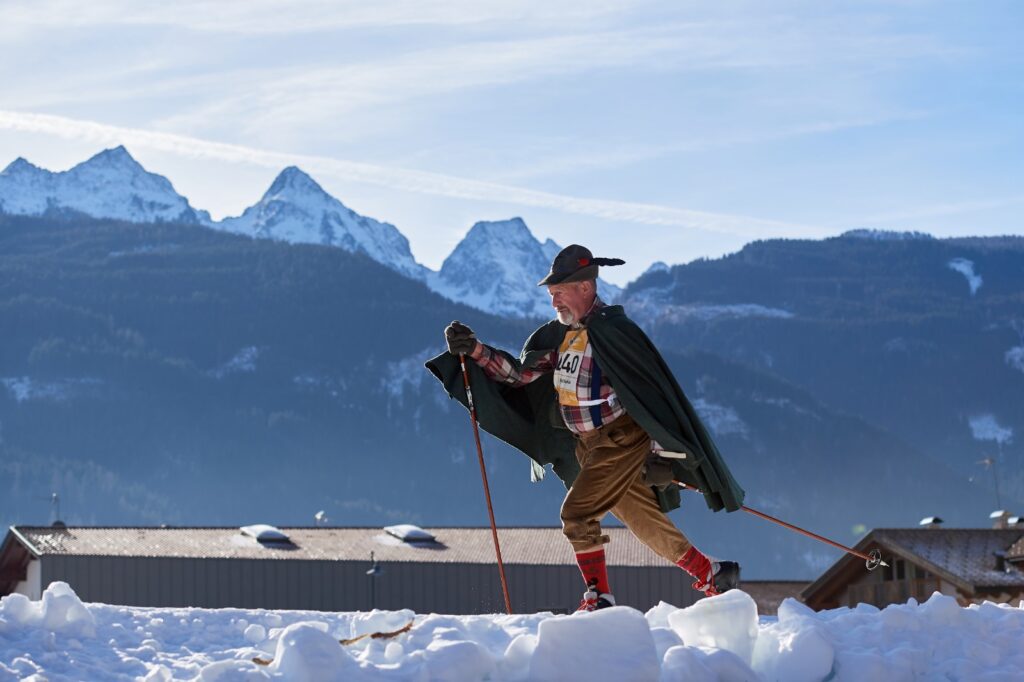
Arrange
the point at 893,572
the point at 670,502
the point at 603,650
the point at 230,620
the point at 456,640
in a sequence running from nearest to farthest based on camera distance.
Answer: the point at 603,650 < the point at 456,640 < the point at 230,620 < the point at 670,502 < the point at 893,572

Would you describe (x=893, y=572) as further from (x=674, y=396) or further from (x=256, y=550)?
(x=674, y=396)

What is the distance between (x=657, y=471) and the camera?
9117 mm

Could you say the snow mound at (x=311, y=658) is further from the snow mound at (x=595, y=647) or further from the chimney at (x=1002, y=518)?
the chimney at (x=1002, y=518)

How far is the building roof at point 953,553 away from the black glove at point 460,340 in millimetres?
29674

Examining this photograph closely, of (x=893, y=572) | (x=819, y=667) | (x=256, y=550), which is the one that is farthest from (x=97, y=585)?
(x=819, y=667)

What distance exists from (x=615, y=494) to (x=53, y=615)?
3.05 meters

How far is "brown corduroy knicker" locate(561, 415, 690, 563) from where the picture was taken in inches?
352

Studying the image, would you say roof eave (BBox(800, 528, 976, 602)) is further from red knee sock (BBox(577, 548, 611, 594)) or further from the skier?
red knee sock (BBox(577, 548, 611, 594))

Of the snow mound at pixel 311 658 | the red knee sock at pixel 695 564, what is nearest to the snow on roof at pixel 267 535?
the red knee sock at pixel 695 564

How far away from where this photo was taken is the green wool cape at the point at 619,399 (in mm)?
9008

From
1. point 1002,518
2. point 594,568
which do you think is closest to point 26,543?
point 1002,518

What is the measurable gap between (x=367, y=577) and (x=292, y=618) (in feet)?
116

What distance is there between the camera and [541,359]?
954cm

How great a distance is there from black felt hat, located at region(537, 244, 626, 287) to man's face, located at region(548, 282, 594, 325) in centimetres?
5
